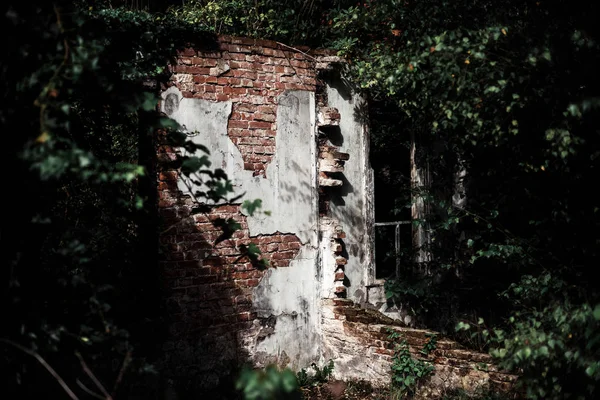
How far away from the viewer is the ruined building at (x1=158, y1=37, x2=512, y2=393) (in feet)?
16.7

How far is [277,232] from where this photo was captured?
5.68 metres

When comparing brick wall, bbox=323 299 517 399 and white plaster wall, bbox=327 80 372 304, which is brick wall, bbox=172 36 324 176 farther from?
brick wall, bbox=323 299 517 399

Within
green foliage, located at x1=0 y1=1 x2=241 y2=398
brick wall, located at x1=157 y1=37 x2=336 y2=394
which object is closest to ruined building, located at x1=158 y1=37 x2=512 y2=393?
brick wall, located at x1=157 y1=37 x2=336 y2=394

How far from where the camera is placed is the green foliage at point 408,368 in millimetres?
5188

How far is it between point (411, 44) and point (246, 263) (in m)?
2.57

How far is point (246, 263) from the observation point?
18.0ft

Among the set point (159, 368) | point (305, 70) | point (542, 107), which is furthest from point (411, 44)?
point (159, 368)

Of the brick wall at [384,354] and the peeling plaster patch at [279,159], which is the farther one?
the peeling plaster patch at [279,159]

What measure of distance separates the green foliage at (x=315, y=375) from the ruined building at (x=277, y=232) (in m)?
0.09

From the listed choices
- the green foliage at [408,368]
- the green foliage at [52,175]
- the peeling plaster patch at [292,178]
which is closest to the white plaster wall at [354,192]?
the peeling plaster patch at [292,178]

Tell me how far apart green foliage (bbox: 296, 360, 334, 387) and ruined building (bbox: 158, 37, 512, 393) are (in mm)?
92

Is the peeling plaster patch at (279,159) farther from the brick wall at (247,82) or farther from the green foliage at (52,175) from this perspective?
the green foliage at (52,175)

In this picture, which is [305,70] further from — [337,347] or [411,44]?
[337,347]

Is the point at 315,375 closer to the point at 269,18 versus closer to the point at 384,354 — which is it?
the point at 384,354
